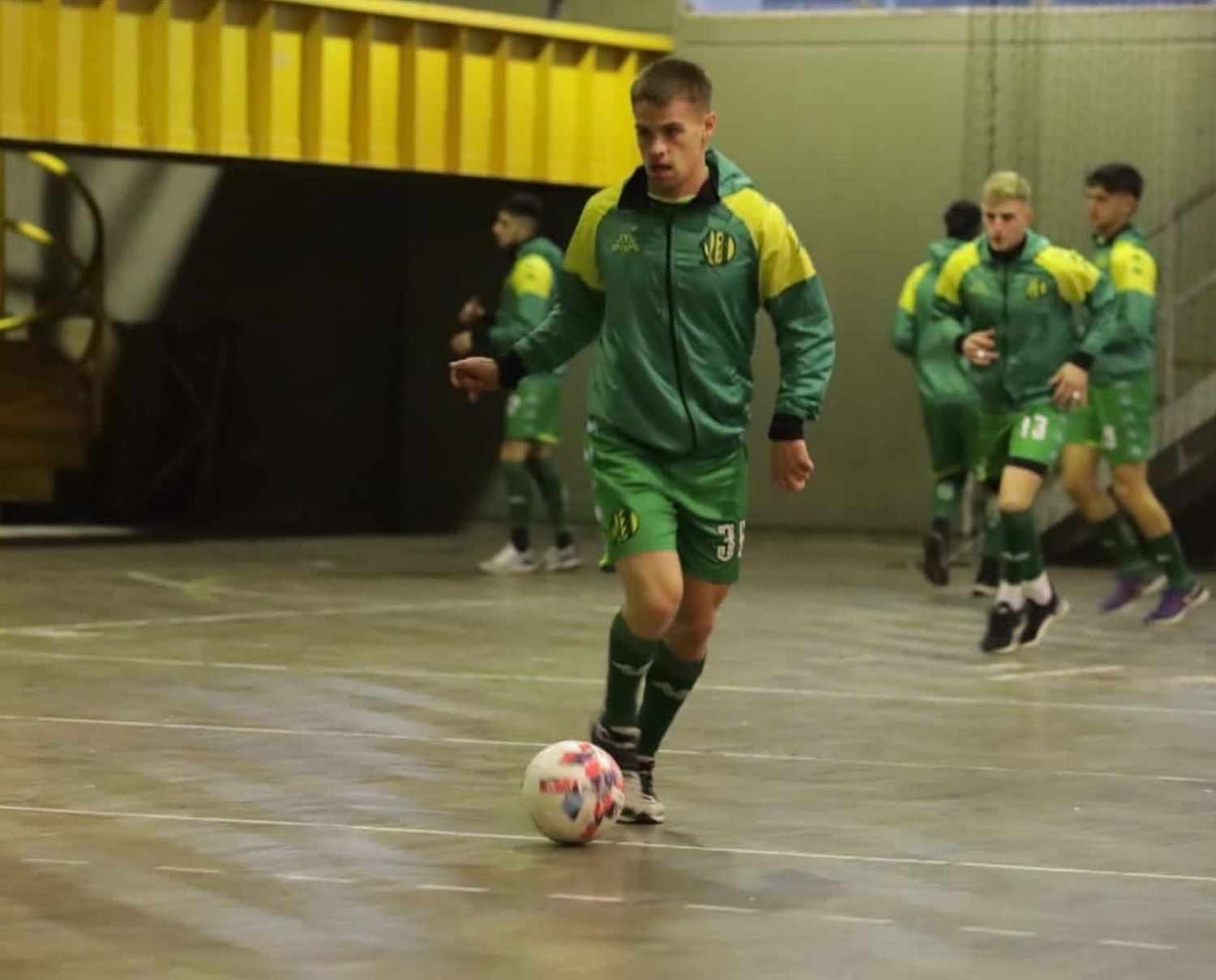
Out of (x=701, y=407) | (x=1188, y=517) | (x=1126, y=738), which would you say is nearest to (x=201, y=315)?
(x=1188, y=517)

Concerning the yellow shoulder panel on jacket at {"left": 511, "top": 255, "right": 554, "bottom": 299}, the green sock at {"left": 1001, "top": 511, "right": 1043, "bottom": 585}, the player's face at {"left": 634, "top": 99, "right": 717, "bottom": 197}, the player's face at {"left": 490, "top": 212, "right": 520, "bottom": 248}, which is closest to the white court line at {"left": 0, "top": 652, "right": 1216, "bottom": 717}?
the green sock at {"left": 1001, "top": 511, "right": 1043, "bottom": 585}

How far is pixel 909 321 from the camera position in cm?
1510

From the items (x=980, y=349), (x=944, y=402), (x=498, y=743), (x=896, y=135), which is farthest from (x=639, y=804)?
(x=896, y=135)

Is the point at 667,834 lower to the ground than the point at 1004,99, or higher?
lower

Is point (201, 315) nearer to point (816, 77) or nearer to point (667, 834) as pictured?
point (816, 77)

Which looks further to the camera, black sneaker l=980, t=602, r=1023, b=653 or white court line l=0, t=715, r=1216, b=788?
black sneaker l=980, t=602, r=1023, b=653

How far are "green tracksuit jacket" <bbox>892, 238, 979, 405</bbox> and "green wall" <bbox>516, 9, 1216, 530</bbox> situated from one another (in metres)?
Result: 3.09

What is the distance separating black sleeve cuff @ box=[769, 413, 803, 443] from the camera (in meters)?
6.88

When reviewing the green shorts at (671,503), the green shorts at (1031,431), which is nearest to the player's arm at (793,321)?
the green shorts at (671,503)

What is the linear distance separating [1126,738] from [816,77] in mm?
10497

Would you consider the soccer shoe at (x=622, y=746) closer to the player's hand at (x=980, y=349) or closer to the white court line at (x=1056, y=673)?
the white court line at (x=1056, y=673)

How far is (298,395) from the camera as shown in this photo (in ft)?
66.2

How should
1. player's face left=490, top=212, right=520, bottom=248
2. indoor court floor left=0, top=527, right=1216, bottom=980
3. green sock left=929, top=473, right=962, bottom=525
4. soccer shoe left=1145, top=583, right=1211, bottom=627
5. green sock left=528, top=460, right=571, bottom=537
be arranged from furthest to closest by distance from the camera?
green sock left=528, top=460, right=571, bottom=537, player's face left=490, top=212, right=520, bottom=248, green sock left=929, top=473, right=962, bottom=525, soccer shoe left=1145, top=583, right=1211, bottom=627, indoor court floor left=0, top=527, right=1216, bottom=980

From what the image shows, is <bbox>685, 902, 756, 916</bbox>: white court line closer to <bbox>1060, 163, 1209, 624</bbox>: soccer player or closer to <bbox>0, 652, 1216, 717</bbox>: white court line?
<bbox>0, 652, 1216, 717</bbox>: white court line
